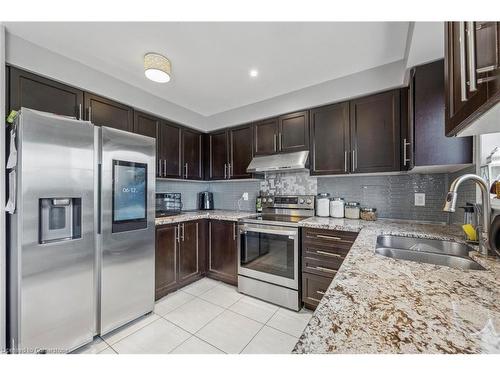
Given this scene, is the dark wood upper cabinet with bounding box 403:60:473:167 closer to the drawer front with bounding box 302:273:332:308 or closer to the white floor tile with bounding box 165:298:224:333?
the drawer front with bounding box 302:273:332:308

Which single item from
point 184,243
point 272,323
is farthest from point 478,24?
point 184,243

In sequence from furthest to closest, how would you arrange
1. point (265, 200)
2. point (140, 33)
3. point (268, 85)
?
point (265, 200), point (268, 85), point (140, 33)

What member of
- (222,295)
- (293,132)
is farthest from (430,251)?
(222,295)

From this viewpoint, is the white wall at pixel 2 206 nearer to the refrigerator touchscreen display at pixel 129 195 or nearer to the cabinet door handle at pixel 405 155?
the refrigerator touchscreen display at pixel 129 195

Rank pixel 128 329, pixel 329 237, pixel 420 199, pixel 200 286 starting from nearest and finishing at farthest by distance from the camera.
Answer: pixel 128 329, pixel 329 237, pixel 420 199, pixel 200 286

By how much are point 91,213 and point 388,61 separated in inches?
116

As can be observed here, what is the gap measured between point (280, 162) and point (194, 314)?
6.16 ft

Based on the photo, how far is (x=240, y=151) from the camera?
2.97m

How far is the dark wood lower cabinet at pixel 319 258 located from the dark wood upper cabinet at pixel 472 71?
129 centimetres

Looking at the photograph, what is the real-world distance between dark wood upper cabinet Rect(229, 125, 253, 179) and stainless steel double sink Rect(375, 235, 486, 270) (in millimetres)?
1849

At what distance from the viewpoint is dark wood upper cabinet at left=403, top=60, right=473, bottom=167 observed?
150 centimetres

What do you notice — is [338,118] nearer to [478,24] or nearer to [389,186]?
[389,186]

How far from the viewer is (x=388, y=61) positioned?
194 centimetres

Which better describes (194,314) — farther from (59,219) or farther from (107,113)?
(107,113)
